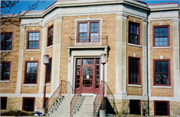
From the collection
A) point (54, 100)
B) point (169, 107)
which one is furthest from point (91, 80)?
point (169, 107)

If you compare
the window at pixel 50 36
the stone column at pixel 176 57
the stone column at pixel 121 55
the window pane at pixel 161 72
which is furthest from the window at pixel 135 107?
the window at pixel 50 36

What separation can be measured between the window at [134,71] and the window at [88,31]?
332cm

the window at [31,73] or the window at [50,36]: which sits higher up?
the window at [50,36]

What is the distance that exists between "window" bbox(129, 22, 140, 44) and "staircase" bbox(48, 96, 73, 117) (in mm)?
7069

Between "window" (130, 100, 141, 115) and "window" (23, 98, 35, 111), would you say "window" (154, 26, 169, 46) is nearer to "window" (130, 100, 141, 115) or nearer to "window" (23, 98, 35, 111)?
"window" (130, 100, 141, 115)

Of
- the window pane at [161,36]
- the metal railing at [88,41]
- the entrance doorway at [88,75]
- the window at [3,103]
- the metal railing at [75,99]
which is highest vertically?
the window pane at [161,36]

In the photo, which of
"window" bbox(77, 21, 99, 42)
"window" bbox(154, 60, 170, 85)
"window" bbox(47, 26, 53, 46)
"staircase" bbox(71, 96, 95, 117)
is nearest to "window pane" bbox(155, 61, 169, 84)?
"window" bbox(154, 60, 170, 85)

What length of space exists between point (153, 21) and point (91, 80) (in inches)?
289

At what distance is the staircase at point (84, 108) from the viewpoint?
14070 mm

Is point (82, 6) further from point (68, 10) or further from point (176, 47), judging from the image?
point (176, 47)

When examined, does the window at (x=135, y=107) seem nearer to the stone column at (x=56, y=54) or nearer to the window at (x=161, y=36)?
the window at (x=161, y=36)

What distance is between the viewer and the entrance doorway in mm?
17781

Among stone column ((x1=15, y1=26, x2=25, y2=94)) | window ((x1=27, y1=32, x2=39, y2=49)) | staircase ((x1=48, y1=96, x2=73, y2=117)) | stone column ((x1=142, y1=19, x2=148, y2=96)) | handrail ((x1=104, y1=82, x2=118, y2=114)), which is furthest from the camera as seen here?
window ((x1=27, y1=32, x2=39, y2=49))

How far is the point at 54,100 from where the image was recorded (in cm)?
1639
